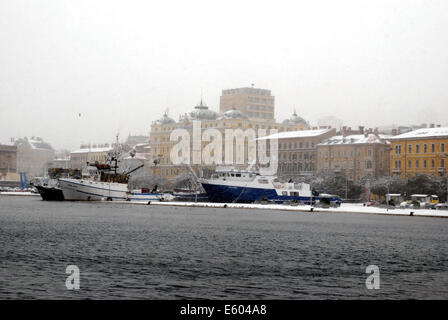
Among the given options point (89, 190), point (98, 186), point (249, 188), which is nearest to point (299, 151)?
point (249, 188)

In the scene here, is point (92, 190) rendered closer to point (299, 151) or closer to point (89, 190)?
point (89, 190)

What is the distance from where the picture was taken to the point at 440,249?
38.2 metres

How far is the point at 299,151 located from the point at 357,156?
19282mm

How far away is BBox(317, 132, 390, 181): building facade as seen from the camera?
471ft

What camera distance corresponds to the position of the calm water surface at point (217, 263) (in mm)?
22453

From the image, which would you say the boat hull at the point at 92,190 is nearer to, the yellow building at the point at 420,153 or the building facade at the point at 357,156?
the building facade at the point at 357,156

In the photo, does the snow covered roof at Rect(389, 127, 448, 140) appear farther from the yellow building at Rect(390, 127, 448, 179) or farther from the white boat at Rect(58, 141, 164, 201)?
the white boat at Rect(58, 141, 164, 201)

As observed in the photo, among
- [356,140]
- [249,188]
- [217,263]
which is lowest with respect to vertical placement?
[217,263]

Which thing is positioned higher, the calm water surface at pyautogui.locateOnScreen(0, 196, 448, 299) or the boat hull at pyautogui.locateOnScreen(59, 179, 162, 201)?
the boat hull at pyautogui.locateOnScreen(59, 179, 162, 201)

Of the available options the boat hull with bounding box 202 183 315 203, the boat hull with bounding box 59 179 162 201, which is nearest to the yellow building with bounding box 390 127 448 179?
the boat hull with bounding box 202 183 315 203

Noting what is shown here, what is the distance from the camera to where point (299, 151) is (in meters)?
162

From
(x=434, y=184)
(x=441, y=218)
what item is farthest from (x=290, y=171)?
(x=441, y=218)

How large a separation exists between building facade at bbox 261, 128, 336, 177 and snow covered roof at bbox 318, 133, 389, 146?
3.70 m
